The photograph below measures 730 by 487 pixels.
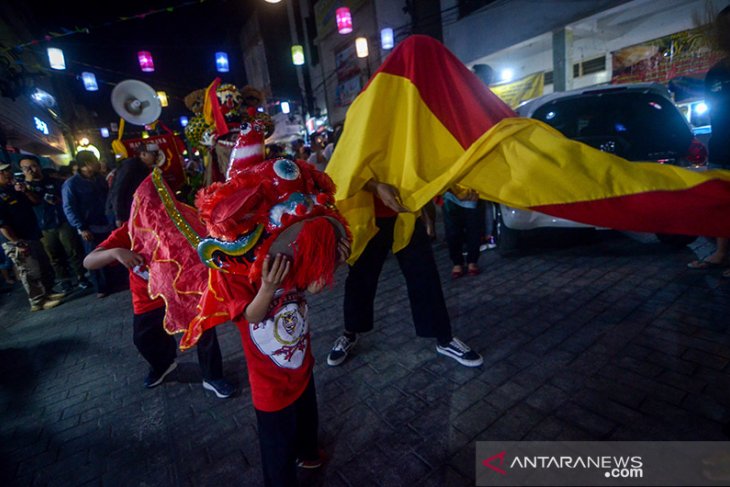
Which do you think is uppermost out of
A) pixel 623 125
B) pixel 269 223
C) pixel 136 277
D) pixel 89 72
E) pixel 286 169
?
pixel 89 72

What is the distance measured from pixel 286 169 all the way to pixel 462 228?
3.62 m

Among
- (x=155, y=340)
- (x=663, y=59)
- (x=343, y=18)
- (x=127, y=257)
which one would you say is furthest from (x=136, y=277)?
(x=343, y=18)

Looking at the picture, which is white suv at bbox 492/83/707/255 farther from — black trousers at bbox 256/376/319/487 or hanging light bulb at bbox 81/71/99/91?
hanging light bulb at bbox 81/71/99/91

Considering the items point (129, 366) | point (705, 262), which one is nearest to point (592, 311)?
point (705, 262)

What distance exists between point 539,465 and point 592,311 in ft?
6.47

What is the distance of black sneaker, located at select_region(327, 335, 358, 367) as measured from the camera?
314 centimetres

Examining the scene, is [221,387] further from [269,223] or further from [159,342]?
[269,223]

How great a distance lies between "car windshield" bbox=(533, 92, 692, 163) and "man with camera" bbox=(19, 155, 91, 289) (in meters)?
7.85

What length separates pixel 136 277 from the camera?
2.81 metres

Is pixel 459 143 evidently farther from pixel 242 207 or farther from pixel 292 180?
pixel 242 207

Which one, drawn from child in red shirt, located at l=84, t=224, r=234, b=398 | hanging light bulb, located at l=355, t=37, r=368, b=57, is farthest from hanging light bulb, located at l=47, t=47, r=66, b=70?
child in red shirt, located at l=84, t=224, r=234, b=398

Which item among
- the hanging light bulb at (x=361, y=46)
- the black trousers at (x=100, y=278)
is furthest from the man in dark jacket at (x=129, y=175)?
the hanging light bulb at (x=361, y=46)

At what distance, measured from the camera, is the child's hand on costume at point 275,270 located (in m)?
1.36

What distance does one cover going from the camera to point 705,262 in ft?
13.4
